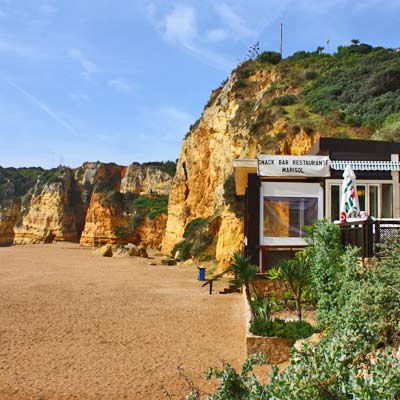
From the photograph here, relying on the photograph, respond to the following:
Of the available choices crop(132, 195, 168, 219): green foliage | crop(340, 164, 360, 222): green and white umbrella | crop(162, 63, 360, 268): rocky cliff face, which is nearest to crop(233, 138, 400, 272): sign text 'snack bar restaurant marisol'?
crop(340, 164, 360, 222): green and white umbrella

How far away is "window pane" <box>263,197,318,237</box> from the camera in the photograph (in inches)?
559

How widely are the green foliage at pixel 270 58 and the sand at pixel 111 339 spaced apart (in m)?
33.4

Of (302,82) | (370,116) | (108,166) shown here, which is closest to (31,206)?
(108,166)

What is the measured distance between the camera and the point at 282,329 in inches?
356

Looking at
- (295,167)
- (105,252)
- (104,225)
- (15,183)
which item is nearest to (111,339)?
Answer: (295,167)

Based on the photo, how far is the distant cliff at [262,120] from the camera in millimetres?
29141

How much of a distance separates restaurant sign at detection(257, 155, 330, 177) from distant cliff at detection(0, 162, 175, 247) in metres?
42.5

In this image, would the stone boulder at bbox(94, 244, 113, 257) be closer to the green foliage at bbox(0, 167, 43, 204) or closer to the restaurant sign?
the restaurant sign

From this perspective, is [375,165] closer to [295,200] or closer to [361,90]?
[295,200]

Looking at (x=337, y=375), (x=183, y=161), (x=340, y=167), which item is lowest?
(x=337, y=375)

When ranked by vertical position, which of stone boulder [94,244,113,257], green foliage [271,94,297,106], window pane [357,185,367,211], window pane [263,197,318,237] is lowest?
stone boulder [94,244,113,257]

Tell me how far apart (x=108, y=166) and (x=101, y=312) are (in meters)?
59.8

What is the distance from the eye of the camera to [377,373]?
113 inches

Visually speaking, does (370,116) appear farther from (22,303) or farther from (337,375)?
(337,375)
